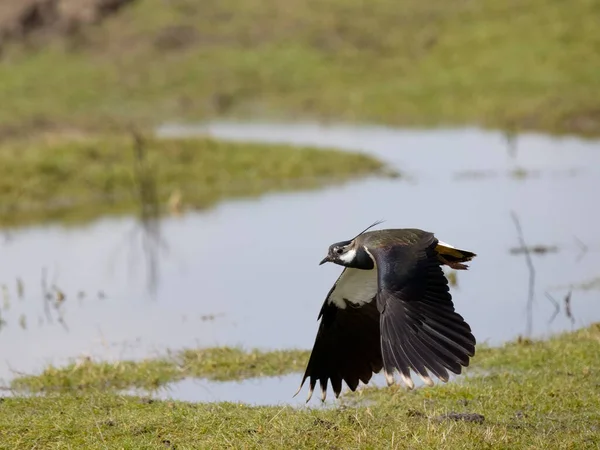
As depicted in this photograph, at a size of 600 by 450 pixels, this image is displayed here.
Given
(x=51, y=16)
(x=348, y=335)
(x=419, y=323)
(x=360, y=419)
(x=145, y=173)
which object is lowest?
(x=360, y=419)

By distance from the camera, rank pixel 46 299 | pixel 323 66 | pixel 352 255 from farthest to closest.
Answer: pixel 323 66 < pixel 46 299 < pixel 352 255

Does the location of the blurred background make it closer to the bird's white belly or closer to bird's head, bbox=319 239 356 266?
the bird's white belly

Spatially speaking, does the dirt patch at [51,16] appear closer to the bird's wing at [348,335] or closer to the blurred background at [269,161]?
the blurred background at [269,161]

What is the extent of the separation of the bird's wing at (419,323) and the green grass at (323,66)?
18.5 m

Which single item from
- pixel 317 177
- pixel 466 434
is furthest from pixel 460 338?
pixel 317 177

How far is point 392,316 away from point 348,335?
101 centimetres

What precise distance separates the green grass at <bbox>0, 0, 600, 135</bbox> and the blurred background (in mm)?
77

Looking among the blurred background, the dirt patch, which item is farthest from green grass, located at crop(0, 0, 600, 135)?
the dirt patch

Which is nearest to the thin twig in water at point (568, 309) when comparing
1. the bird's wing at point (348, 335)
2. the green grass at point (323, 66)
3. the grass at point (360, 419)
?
the grass at point (360, 419)

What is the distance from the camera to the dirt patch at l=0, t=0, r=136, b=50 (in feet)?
118

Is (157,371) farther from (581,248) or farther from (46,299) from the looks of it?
(581,248)

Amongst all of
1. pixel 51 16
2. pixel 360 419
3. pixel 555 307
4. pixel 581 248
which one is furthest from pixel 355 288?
pixel 51 16

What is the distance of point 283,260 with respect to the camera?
13875 millimetres

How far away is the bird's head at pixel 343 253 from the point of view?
6.68 meters
